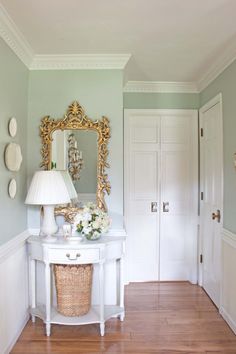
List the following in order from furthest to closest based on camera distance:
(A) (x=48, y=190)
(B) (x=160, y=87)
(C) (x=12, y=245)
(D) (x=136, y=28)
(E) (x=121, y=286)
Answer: (B) (x=160, y=87), (E) (x=121, y=286), (A) (x=48, y=190), (C) (x=12, y=245), (D) (x=136, y=28)

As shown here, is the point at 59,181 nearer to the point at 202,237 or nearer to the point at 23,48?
the point at 23,48

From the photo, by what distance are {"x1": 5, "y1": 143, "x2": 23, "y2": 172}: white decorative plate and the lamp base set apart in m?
0.44

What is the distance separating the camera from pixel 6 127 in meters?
2.33

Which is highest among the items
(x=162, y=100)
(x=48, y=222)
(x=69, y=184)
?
(x=162, y=100)

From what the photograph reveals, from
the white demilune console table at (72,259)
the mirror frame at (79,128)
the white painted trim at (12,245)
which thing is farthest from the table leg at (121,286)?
the white painted trim at (12,245)

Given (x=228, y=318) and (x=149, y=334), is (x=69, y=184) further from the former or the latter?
(x=228, y=318)

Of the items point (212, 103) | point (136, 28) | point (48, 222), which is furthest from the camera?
point (212, 103)

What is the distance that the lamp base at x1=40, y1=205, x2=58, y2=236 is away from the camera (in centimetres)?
266

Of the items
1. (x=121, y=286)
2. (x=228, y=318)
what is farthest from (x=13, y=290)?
(x=228, y=318)

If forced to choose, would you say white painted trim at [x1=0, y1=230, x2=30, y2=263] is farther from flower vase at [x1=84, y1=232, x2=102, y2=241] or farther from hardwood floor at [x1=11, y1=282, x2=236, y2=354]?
hardwood floor at [x1=11, y1=282, x2=236, y2=354]

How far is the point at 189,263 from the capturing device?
3797 mm

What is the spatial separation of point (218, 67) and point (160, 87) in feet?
2.76

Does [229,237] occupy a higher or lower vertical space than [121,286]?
higher

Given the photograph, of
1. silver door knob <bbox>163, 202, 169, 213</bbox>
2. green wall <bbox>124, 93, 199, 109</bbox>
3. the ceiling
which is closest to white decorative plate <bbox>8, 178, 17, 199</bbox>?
the ceiling
